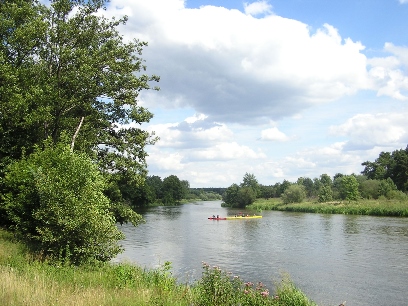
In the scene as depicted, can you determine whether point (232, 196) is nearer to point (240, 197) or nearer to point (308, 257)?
point (240, 197)

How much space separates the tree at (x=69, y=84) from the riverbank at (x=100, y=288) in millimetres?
8005

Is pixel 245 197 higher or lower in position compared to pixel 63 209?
lower

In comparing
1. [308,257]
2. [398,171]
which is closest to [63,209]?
[308,257]

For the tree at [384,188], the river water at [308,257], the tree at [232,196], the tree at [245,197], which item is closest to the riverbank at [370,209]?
the tree at [384,188]

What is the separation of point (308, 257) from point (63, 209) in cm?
2137

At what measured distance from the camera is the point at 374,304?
17812mm

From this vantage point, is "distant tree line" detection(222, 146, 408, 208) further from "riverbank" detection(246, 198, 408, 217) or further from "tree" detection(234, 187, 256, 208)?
"riverbank" detection(246, 198, 408, 217)

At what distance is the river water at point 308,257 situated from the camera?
66.8ft

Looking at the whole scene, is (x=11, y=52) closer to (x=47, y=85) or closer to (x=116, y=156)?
(x=47, y=85)

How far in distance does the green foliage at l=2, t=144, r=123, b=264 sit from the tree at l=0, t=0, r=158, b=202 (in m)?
3.82

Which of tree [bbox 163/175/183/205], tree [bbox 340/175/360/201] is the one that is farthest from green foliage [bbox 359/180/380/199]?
tree [bbox 163/175/183/205]

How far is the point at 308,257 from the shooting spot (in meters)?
29.7

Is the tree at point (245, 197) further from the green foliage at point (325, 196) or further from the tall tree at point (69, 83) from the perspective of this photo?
the tall tree at point (69, 83)

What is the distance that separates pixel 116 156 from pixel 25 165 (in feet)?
22.0
